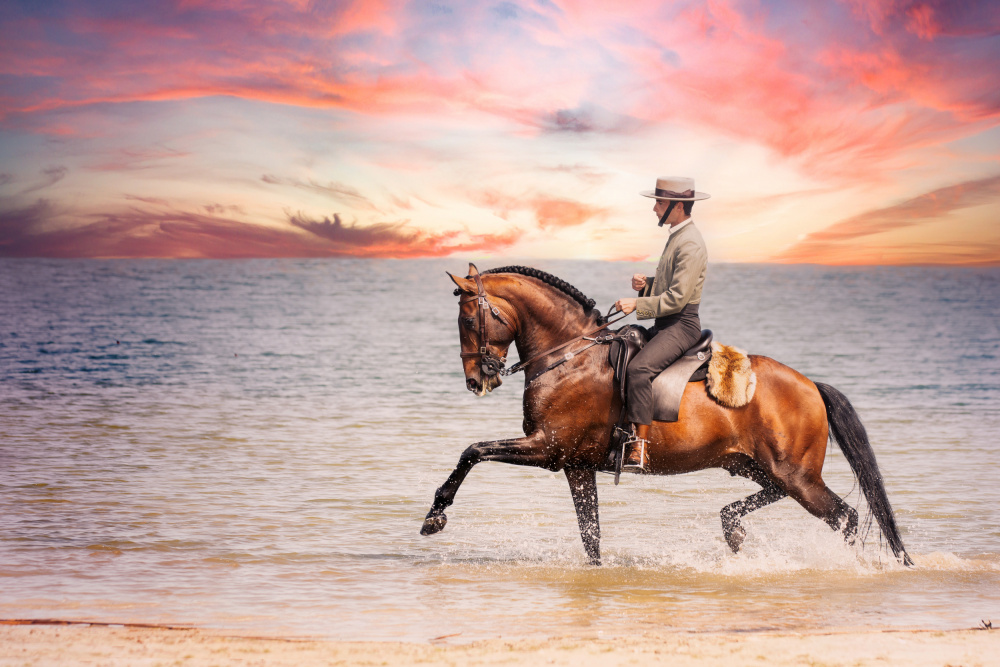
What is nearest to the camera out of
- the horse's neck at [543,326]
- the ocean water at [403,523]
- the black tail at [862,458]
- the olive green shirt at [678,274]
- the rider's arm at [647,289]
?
the ocean water at [403,523]

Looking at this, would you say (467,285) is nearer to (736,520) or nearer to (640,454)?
(640,454)

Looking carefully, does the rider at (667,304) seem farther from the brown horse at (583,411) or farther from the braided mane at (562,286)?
the braided mane at (562,286)

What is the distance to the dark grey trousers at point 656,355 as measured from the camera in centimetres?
671

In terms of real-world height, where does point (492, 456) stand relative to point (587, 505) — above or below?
above

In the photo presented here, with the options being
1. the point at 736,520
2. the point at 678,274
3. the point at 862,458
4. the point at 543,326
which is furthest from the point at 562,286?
the point at 862,458

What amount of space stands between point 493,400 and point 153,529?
12.3 metres

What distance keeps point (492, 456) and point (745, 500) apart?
7.88 feet

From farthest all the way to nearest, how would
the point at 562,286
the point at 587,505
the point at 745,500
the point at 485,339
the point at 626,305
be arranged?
the point at 745,500 < the point at 587,505 < the point at 562,286 < the point at 485,339 < the point at 626,305

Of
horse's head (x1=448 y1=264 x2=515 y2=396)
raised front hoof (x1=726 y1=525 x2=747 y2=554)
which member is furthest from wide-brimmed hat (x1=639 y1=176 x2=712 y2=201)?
raised front hoof (x1=726 y1=525 x2=747 y2=554)

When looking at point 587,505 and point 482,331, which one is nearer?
point 482,331

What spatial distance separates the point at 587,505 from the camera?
7.27 metres

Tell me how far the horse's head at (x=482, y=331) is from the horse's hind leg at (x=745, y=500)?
217 centimetres

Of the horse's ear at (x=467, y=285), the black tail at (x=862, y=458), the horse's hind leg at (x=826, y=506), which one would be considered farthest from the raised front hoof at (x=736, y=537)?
the horse's ear at (x=467, y=285)

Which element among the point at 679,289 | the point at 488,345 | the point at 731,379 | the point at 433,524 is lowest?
the point at 433,524
